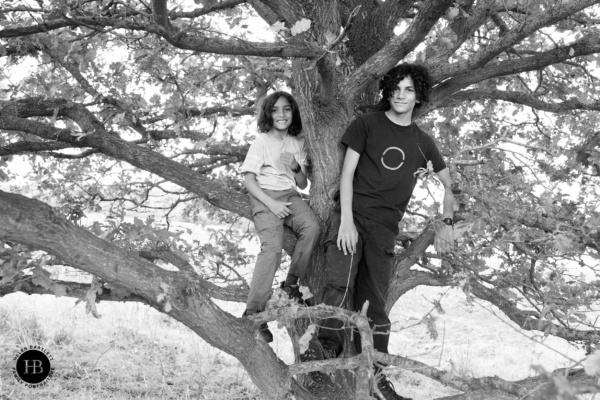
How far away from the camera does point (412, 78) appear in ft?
11.8

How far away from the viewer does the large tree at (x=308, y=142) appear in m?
2.68

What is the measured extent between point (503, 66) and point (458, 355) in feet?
17.8

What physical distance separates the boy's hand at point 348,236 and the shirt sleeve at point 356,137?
428 mm

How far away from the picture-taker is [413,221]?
219 inches

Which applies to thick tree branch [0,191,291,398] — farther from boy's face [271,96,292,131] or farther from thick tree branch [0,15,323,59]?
boy's face [271,96,292,131]

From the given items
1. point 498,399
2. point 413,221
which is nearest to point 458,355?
point 413,221

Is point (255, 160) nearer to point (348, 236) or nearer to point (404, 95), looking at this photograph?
point (348, 236)

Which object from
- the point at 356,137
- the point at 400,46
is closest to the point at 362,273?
the point at 356,137

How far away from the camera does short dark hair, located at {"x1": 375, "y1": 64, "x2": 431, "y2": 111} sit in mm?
3588

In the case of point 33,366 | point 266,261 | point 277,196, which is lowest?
point 33,366

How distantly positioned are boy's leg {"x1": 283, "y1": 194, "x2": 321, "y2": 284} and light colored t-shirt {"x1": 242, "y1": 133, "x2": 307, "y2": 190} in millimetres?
196

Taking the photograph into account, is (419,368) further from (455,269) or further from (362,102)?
(362,102)

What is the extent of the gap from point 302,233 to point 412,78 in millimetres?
1076

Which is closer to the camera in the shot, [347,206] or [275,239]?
[347,206]
